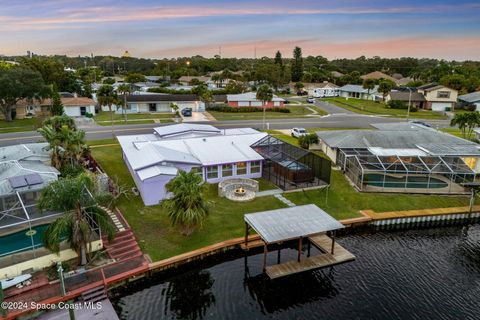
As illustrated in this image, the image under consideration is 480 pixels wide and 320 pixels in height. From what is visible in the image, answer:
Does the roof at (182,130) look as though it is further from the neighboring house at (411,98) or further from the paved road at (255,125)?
the neighboring house at (411,98)

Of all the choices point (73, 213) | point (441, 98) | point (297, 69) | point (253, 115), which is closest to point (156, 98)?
point (253, 115)

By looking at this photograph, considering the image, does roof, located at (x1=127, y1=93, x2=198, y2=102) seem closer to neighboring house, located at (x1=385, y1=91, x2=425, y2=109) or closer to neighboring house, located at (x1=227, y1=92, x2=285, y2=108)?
neighboring house, located at (x1=227, y1=92, x2=285, y2=108)

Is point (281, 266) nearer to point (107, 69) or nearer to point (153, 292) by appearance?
point (153, 292)

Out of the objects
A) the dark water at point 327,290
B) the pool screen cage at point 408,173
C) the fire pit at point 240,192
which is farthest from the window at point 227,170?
the pool screen cage at point 408,173

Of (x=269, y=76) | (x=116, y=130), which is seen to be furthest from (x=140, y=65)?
(x=116, y=130)

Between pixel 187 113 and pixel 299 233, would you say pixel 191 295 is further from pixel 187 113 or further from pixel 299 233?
pixel 187 113
